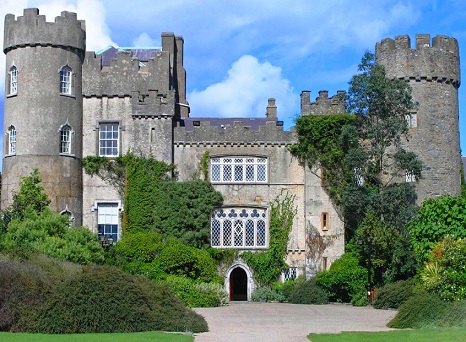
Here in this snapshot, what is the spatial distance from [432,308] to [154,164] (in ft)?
63.3

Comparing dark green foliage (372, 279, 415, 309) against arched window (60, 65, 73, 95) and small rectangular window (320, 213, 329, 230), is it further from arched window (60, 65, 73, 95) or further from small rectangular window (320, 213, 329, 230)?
arched window (60, 65, 73, 95)

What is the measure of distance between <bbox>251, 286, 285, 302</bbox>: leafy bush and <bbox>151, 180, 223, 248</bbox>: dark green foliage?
3.37m

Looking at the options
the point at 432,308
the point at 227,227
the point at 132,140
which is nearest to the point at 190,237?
the point at 227,227

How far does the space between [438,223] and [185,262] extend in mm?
12278

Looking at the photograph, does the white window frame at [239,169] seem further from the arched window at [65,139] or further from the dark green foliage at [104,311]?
the dark green foliage at [104,311]

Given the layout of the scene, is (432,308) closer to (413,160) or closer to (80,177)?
(413,160)

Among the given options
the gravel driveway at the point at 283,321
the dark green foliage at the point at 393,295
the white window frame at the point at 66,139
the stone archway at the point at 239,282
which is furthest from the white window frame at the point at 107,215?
the dark green foliage at the point at 393,295

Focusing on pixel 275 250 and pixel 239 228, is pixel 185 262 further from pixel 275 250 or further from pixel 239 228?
pixel 275 250

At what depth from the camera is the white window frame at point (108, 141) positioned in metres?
41.2

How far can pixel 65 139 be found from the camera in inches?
1588

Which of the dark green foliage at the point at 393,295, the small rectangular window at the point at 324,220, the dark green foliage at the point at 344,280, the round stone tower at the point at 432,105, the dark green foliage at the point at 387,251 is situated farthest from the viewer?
the small rectangular window at the point at 324,220

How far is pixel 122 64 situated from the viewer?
42.0 m

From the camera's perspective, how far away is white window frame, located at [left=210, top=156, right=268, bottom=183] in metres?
41.2

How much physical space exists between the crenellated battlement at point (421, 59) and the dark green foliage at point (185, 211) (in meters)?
11.3
